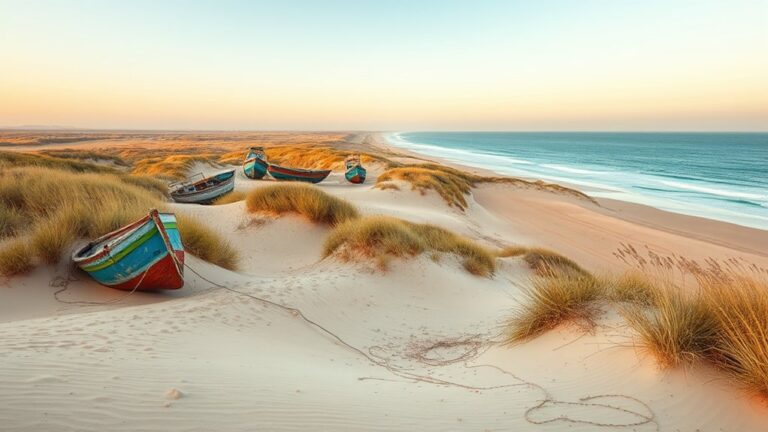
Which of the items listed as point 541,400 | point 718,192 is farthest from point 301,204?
point 718,192

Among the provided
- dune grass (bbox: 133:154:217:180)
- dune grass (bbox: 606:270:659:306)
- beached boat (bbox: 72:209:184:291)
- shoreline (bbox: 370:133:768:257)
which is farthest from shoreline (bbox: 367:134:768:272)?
dune grass (bbox: 133:154:217:180)

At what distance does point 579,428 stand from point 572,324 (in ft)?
6.20

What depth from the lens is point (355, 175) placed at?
27000 mm

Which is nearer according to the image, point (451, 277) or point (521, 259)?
point (451, 277)

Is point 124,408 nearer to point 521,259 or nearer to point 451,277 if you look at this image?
point 451,277

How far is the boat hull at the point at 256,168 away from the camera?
27.2m

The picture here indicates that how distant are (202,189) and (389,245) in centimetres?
1147

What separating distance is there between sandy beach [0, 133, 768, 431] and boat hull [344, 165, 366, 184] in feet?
57.9

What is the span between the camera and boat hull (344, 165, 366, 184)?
88.6 ft

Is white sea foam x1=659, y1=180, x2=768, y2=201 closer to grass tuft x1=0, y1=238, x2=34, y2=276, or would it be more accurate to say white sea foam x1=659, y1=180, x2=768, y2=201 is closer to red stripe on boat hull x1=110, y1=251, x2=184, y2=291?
red stripe on boat hull x1=110, y1=251, x2=184, y2=291

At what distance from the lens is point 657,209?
2470 centimetres

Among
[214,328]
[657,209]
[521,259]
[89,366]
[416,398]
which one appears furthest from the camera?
[657,209]

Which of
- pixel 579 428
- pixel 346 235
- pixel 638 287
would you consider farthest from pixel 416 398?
pixel 346 235

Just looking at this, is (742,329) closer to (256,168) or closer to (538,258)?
(538,258)
